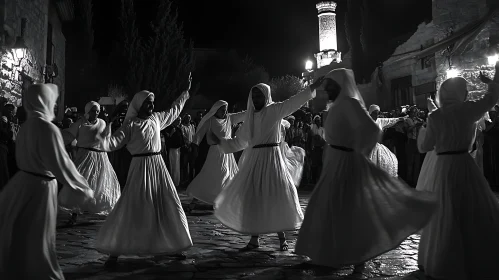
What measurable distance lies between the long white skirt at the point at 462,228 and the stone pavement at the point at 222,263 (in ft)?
1.36

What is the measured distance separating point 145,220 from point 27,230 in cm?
163

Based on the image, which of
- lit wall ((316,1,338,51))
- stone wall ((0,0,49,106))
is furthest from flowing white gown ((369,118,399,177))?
lit wall ((316,1,338,51))

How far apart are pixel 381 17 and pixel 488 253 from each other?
2605 cm

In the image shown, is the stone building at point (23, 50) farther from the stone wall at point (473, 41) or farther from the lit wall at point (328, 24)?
the lit wall at point (328, 24)

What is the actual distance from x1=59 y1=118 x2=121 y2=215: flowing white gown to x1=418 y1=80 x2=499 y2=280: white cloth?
5848 mm

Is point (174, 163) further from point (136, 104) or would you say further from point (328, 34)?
point (328, 34)

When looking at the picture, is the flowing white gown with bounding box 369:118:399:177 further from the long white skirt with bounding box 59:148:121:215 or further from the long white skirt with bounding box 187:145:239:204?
the long white skirt with bounding box 59:148:121:215

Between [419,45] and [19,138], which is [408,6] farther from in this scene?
[19,138]

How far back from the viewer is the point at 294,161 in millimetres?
7379

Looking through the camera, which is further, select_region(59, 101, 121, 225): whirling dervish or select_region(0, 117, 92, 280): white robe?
select_region(59, 101, 121, 225): whirling dervish

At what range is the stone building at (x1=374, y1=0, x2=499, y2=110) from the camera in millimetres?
14711

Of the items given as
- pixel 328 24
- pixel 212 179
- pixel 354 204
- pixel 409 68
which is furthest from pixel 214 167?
pixel 328 24

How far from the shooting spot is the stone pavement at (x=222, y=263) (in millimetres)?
4734

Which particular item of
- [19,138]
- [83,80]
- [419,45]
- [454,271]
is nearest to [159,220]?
[19,138]
